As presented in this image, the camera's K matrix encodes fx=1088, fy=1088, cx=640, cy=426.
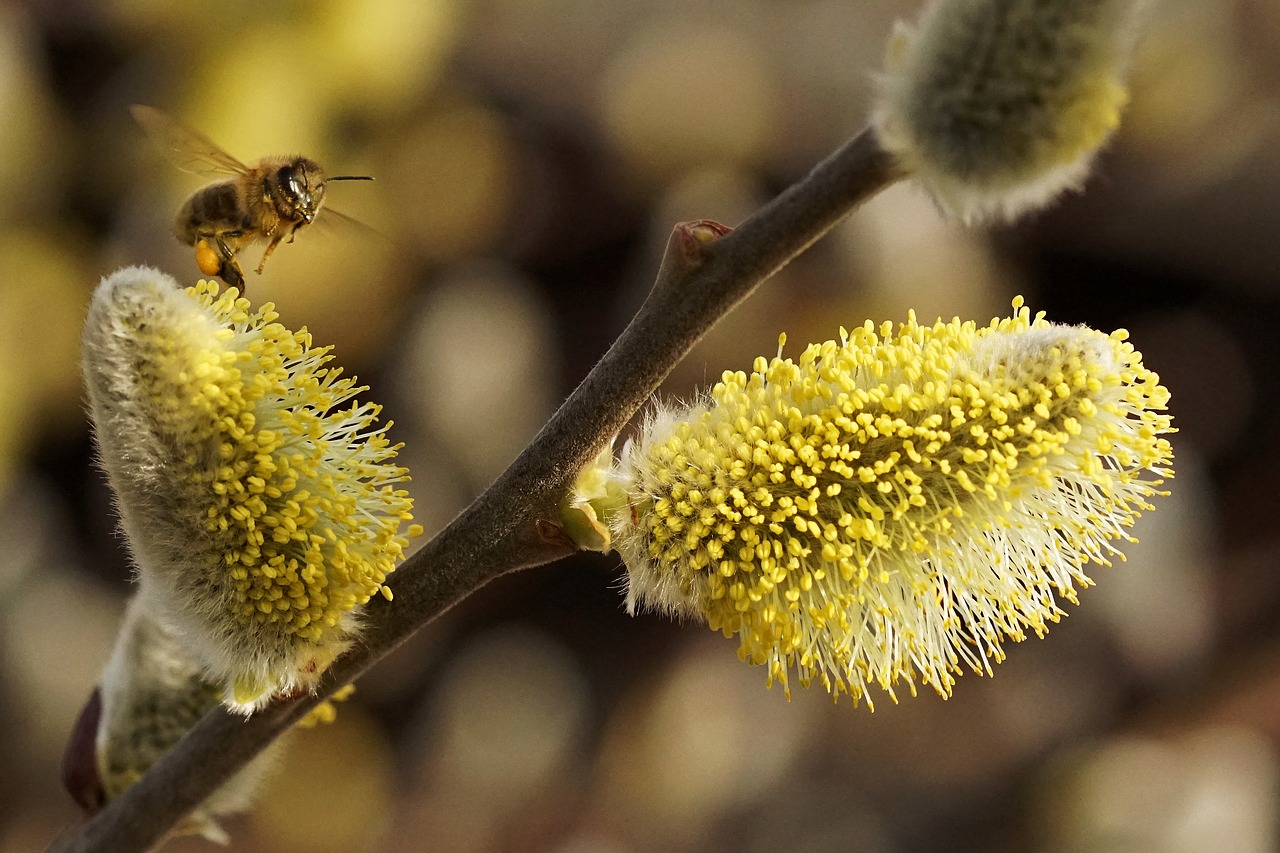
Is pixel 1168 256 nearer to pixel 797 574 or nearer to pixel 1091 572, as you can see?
pixel 1091 572

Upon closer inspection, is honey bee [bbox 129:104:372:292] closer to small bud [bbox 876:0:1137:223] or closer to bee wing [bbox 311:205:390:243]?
bee wing [bbox 311:205:390:243]

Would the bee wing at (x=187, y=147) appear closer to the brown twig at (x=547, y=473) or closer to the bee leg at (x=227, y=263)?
the bee leg at (x=227, y=263)

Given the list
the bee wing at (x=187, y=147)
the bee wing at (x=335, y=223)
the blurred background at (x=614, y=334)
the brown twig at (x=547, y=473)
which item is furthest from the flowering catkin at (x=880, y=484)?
the blurred background at (x=614, y=334)

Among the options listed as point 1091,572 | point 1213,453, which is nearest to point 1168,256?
point 1213,453

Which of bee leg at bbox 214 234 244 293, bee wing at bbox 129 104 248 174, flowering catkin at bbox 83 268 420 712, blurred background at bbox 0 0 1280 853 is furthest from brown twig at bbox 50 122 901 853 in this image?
blurred background at bbox 0 0 1280 853

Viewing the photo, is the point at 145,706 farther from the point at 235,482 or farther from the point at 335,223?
the point at 335,223

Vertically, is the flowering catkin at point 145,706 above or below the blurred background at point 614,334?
below
